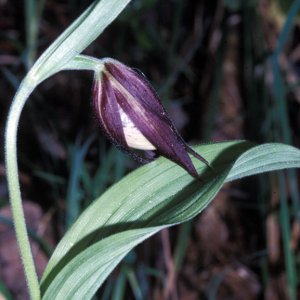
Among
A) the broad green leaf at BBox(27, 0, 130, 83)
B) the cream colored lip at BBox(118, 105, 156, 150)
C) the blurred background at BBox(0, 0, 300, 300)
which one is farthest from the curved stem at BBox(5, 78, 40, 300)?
the blurred background at BBox(0, 0, 300, 300)

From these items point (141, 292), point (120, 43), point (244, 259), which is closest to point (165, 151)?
point (141, 292)

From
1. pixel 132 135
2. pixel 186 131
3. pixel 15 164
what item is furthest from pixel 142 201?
pixel 186 131

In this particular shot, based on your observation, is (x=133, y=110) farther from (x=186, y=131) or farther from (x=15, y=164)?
(x=186, y=131)

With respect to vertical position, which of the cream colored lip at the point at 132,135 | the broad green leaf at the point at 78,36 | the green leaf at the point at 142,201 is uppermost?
the broad green leaf at the point at 78,36

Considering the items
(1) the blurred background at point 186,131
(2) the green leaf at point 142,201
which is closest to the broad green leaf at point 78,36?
(2) the green leaf at point 142,201

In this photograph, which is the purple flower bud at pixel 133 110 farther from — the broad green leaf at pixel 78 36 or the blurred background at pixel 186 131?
the blurred background at pixel 186 131

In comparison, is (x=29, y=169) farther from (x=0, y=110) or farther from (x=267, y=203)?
(x=267, y=203)
